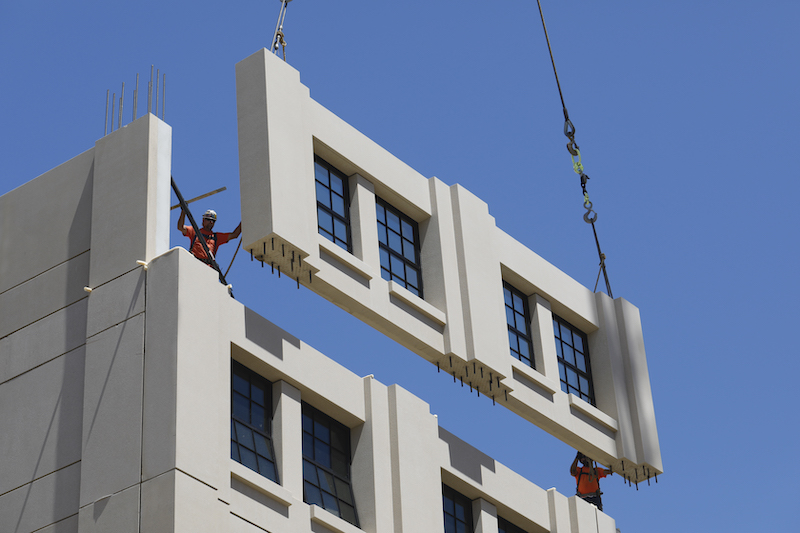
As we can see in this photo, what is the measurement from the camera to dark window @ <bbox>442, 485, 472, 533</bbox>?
28.1 m

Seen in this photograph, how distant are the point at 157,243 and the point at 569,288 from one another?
12478 mm

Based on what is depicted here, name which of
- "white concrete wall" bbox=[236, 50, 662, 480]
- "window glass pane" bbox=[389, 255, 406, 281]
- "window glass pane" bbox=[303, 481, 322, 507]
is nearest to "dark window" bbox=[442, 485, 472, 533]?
"white concrete wall" bbox=[236, 50, 662, 480]

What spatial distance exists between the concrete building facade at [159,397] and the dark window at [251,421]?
28 mm

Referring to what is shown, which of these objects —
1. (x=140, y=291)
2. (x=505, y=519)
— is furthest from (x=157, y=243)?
(x=505, y=519)

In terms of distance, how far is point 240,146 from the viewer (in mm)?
26109

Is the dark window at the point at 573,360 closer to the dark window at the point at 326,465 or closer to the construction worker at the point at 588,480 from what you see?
the construction worker at the point at 588,480

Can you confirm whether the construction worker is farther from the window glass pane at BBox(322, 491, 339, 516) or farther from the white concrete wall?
the window glass pane at BBox(322, 491, 339, 516)

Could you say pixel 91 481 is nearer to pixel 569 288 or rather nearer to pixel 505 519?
pixel 505 519

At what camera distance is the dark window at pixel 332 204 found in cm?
2745

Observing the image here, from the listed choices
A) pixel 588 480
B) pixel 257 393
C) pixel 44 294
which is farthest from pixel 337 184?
pixel 588 480

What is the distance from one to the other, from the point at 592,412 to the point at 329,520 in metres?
9.16

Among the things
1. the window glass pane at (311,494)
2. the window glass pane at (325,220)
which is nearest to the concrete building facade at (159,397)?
the window glass pane at (311,494)

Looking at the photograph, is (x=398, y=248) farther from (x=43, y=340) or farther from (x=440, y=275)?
(x=43, y=340)

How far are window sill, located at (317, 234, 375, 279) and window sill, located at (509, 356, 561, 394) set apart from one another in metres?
4.33
